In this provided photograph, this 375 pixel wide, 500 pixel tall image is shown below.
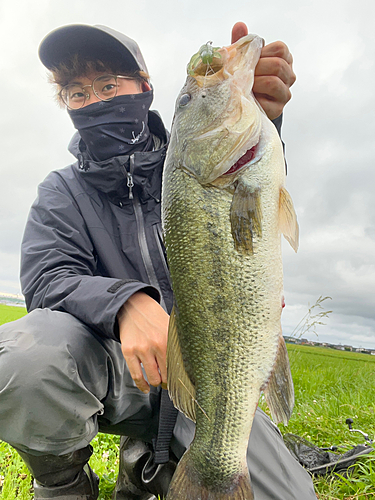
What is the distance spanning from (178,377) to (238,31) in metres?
2.07

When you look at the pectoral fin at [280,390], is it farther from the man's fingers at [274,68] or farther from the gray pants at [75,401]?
the man's fingers at [274,68]

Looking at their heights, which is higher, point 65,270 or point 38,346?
point 65,270

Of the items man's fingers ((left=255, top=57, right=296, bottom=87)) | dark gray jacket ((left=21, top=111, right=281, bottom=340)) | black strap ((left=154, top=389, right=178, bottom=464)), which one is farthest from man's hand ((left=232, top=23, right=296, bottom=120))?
black strap ((left=154, top=389, right=178, bottom=464))

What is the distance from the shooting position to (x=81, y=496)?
2.53 m

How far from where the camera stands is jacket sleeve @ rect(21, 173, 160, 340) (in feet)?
7.11

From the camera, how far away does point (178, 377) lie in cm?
192

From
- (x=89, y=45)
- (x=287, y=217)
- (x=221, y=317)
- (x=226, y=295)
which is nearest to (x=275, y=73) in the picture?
(x=287, y=217)

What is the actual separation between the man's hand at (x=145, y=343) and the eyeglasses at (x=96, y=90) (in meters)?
2.02

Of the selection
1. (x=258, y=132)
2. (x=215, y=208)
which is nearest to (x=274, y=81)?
(x=258, y=132)

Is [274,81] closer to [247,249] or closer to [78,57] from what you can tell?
[247,249]

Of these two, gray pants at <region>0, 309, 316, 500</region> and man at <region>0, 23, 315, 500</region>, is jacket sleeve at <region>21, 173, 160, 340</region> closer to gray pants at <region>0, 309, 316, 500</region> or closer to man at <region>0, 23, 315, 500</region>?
man at <region>0, 23, 315, 500</region>

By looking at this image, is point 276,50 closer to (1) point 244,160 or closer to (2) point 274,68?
(2) point 274,68

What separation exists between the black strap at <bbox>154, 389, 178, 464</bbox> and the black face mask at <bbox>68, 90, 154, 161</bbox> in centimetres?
205

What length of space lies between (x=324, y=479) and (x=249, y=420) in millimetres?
1617
